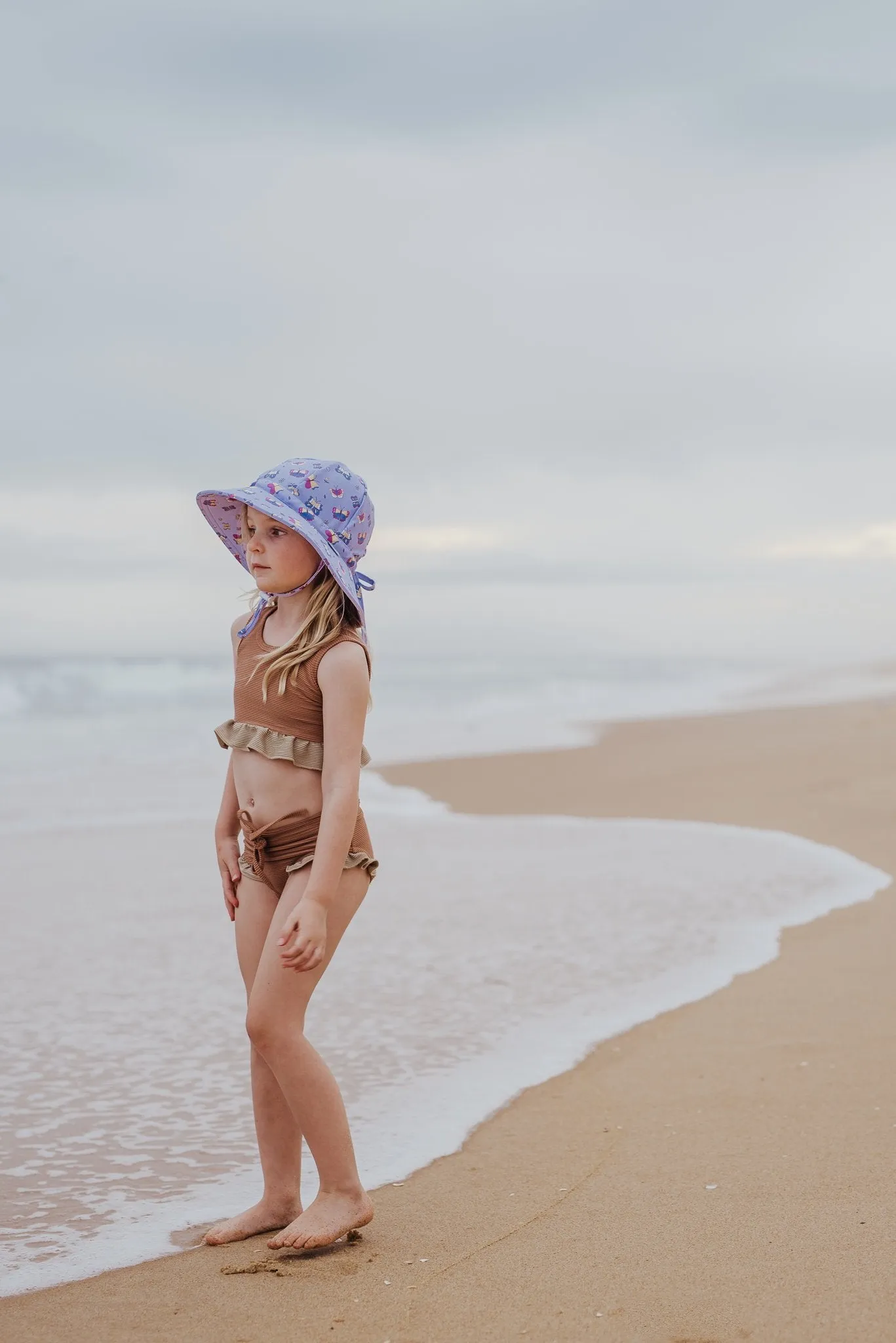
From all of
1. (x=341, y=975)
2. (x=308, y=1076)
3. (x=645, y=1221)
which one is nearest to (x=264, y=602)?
(x=308, y=1076)

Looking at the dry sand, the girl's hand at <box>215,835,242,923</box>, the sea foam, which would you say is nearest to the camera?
the dry sand

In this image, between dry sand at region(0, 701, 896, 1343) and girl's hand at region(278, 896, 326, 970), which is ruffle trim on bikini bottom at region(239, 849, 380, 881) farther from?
dry sand at region(0, 701, 896, 1343)

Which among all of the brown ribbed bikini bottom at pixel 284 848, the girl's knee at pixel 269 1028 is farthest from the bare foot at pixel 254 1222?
the brown ribbed bikini bottom at pixel 284 848

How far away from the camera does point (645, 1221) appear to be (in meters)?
3.19

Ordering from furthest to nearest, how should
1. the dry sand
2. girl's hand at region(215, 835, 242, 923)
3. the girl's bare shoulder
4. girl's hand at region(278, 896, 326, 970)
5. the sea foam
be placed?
the sea foam, girl's hand at region(215, 835, 242, 923), the girl's bare shoulder, girl's hand at region(278, 896, 326, 970), the dry sand

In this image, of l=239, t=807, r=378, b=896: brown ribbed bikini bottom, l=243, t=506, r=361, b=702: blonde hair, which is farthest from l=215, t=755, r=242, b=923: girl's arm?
l=243, t=506, r=361, b=702: blonde hair

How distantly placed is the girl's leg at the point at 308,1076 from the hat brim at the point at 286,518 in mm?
677

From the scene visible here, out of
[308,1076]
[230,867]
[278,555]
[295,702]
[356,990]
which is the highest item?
[278,555]

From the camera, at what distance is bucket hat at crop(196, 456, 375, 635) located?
311cm

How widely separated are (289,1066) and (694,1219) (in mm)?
1059

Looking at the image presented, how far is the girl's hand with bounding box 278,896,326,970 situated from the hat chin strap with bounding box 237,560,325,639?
0.76 meters

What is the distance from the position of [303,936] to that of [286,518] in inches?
38.3

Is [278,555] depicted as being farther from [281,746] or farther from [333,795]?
[333,795]

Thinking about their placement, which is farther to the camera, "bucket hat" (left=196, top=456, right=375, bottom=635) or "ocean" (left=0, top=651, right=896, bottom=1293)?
"ocean" (left=0, top=651, right=896, bottom=1293)
